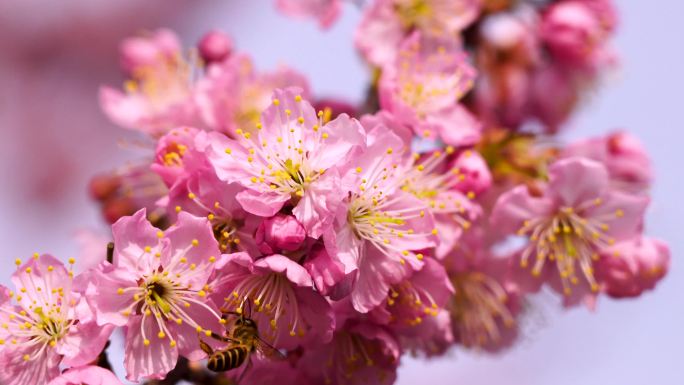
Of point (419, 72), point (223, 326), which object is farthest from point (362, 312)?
point (419, 72)

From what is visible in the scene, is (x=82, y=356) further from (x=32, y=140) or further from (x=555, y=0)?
(x=32, y=140)

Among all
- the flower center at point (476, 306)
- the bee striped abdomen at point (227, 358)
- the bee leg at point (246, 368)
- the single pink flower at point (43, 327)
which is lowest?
the flower center at point (476, 306)

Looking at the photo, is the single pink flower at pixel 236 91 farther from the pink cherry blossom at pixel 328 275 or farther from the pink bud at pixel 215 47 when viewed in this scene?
the pink cherry blossom at pixel 328 275

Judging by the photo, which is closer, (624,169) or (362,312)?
(362,312)

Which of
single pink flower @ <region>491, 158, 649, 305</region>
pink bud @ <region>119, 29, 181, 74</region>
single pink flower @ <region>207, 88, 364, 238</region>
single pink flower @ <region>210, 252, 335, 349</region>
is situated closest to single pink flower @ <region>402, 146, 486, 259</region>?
single pink flower @ <region>491, 158, 649, 305</region>

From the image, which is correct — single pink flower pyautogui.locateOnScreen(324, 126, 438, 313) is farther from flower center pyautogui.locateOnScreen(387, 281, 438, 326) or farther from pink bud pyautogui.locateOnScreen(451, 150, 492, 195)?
pink bud pyautogui.locateOnScreen(451, 150, 492, 195)

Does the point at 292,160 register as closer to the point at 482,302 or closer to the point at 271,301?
the point at 271,301

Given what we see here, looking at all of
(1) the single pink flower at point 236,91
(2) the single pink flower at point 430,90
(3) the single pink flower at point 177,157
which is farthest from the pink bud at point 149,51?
(3) the single pink flower at point 177,157
